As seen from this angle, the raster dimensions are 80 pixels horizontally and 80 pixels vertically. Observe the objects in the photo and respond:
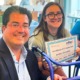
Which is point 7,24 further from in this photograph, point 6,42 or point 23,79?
point 23,79

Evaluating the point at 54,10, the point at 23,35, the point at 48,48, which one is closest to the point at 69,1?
the point at 54,10

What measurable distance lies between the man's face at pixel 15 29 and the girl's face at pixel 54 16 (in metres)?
0.49

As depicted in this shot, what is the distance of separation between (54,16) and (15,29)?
564mm

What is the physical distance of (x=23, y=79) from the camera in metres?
1.23

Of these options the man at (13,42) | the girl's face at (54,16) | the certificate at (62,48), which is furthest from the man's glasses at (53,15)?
the man at (13,42)

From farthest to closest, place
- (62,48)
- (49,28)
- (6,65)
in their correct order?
(49,28) → (62,48) → (6,65)

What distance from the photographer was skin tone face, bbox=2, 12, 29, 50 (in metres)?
1.19

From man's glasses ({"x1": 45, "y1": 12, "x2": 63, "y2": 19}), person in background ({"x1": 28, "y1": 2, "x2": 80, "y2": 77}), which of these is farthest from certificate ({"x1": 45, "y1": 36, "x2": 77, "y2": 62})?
man's glasses ({"x1": 45, "y1": 12, "x2": 63, "y2": 19})

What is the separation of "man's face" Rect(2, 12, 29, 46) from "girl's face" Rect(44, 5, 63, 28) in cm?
49

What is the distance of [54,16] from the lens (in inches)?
65.4

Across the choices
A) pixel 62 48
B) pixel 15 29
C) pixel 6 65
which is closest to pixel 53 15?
pixel 62 48

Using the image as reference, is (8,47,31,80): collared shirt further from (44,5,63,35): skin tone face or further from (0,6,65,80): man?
(44,5,63,35): skin tone face

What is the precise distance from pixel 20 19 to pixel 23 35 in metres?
0.10

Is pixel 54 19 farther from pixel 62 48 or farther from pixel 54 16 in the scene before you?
pixel 62 48
